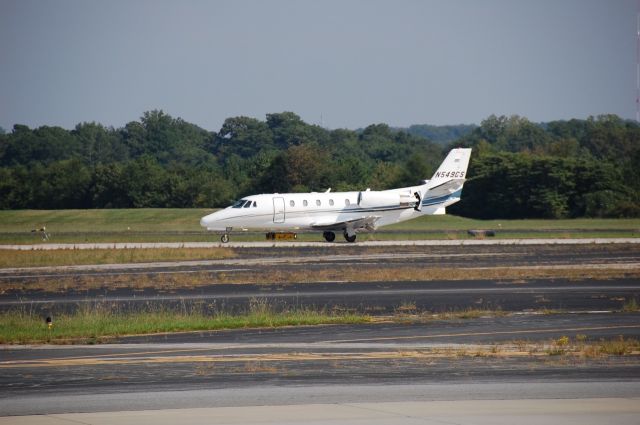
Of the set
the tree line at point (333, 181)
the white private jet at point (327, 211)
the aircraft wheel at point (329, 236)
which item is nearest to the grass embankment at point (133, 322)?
the white private jet at point (327, 211)

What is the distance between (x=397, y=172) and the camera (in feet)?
300

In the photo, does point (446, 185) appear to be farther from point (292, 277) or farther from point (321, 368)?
point (321, 368)

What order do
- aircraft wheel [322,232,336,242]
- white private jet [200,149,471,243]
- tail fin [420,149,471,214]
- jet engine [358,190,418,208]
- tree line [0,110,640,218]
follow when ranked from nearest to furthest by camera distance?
white private jet [200,149,471,243] < jet engine [358,190,418,208] < aircraft wheel [322,232,336,242] < tail fin [420,149,471,214] < tree line [0,110,640,218]

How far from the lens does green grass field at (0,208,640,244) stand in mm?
60250

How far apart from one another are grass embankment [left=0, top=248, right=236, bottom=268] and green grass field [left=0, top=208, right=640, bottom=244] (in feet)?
32.5

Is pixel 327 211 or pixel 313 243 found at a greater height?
pixel 327 211

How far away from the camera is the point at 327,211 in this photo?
5431 cm

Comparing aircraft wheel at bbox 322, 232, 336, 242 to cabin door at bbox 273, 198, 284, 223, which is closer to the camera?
cabin door at bbox 273, 198, 284, 223

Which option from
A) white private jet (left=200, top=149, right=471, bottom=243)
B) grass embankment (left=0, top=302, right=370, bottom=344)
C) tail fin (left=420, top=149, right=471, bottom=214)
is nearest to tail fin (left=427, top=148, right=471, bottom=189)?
tail fin (left=420, top=149, right=471, bottom=214)

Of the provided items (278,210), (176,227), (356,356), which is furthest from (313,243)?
(356,356)

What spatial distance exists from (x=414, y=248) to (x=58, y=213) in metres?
41.5

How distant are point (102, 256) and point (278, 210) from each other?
10952mm

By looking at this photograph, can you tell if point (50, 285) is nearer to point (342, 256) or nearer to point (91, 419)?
point (342, 256)

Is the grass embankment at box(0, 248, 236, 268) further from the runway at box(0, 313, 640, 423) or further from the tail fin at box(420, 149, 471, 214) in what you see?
the runway at box(0, 313, 640, 423)
